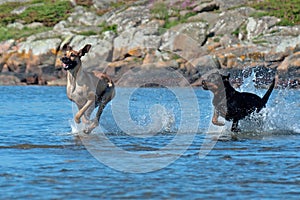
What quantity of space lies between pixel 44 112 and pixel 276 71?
15.3 meters

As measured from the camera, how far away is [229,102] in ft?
41.9

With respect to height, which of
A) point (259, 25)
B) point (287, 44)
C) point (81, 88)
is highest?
point (81, 88)

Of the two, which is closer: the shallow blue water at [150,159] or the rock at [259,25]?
the shallow blue water at [150,159]

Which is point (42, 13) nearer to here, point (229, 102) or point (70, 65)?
point (70, 65)

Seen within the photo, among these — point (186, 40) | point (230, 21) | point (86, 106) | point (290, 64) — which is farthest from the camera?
point (230, 21)

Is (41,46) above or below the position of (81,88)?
below

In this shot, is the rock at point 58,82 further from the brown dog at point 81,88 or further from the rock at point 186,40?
the brown dog at point 81,88

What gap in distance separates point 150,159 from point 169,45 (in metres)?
27.2

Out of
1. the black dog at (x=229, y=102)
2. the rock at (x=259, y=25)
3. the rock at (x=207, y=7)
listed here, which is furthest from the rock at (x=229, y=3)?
the black dog at (x=229, y=102)

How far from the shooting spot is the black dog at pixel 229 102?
1275 cm

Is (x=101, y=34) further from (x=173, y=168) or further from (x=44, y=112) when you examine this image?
(x=173, y=168)

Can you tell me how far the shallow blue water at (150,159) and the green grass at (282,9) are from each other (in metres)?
23.6

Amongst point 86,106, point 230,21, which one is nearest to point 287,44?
point 230,21

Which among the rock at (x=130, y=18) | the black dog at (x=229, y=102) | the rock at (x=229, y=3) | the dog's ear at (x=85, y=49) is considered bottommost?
the rock at (x=130, y=18)
